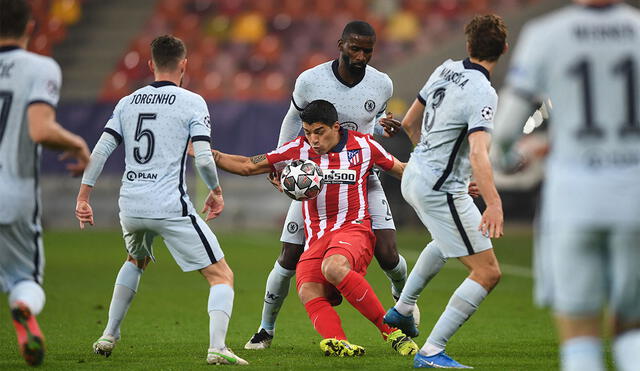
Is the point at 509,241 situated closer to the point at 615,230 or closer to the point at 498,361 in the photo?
the point at 498,361

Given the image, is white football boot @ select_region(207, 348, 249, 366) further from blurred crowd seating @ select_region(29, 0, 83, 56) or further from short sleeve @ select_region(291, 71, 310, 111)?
blurred crowd seating @ select_region(29, 0, 83, 56)

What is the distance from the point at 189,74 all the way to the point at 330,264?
56.0ft

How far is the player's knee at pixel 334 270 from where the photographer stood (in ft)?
20.6

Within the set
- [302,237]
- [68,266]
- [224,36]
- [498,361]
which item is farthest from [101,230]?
[498,361]

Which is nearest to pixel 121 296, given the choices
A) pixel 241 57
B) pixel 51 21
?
pixel 241 57

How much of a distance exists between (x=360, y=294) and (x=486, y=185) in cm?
137

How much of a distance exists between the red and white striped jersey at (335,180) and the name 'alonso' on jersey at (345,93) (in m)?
0.26

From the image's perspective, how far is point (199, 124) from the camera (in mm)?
5883

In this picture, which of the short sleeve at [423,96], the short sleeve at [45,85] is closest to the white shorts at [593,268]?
the short sleeve at [423,96]

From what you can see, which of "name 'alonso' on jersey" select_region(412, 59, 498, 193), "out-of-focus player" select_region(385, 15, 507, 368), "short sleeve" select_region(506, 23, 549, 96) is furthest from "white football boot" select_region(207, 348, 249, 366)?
"short sleeve" select_region(506, 23, 549, 96)

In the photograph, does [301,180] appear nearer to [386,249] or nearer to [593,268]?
[386,249]

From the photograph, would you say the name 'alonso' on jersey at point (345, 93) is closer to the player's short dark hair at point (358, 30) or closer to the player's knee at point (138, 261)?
the player's short dark hair at point (358, 30)

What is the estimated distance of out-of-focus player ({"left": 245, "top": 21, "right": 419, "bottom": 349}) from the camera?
6961 mm

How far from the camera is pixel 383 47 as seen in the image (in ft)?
77.2
